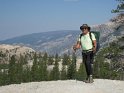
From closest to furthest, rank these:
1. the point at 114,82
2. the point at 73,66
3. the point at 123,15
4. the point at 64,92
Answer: the point at 64,92 → the point at 114,82 → the point at 123,15 → the point at 73,66

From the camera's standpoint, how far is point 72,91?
20.8 metres

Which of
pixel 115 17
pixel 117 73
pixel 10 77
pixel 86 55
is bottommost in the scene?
pixel 10 77

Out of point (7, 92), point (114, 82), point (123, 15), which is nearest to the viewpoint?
point (7, 92)

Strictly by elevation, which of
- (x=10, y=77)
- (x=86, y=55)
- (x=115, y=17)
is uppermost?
(x=115, y=17)

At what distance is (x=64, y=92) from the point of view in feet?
68.3

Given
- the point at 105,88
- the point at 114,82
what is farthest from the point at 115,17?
the point at 105,88

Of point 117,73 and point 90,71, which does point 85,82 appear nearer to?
point 90,71

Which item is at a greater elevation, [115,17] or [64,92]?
[115,17]

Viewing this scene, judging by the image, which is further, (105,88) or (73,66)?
(73,66)

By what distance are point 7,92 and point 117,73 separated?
17.1 metres

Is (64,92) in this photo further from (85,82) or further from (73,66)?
(73,66)

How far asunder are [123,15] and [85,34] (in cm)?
1448

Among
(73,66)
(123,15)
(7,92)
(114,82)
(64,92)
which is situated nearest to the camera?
(64,92)

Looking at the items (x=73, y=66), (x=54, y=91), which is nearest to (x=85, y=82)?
(x=54, y=91)
